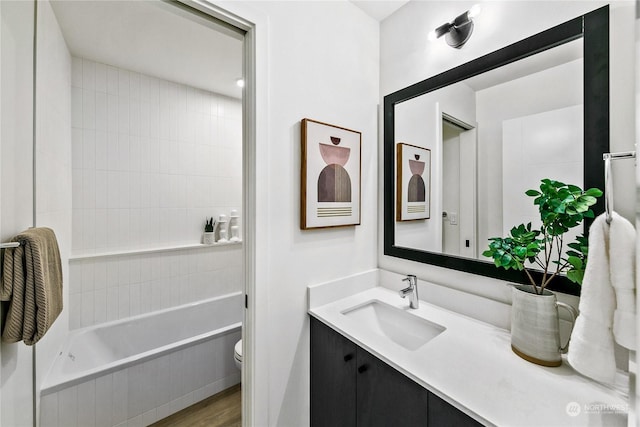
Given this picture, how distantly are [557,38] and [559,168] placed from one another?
47cm

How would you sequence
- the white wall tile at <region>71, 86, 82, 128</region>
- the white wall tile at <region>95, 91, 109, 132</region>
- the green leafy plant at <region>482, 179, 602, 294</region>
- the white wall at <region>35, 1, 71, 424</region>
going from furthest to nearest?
the white wall tile at <region>95, 91, 109, 132</region> < the white wall tile at <region>71, 86, 82, 128</region> < the white wall at <region>35, 1, 71, 424</region> < the green leafy plant at <region>482, 179, 602, 294</region>

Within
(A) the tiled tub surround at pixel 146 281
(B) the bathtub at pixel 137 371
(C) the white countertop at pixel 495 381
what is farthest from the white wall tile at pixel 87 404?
(C) the white countertop at pixel 495 381

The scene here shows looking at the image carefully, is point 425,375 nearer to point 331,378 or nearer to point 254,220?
point 331,378

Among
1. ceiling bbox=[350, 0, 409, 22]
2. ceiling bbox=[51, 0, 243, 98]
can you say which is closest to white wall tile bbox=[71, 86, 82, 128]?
ceiling bbox=[51, 0, 243, 98]

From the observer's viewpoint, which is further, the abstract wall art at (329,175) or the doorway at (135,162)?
the doorway at (135,162)

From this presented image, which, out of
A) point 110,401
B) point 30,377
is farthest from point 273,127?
point 110,401

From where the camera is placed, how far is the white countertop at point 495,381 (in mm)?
649

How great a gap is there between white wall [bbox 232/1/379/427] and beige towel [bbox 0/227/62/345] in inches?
27.7

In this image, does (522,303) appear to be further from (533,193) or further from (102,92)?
(102,92)

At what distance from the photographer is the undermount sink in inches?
47.1

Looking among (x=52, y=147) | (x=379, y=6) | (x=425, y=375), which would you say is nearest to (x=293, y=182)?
(x=425, y=375)

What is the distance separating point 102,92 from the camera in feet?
6.77

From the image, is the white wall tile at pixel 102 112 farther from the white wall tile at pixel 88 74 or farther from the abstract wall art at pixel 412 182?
the abstract wall art at pixel 412 182

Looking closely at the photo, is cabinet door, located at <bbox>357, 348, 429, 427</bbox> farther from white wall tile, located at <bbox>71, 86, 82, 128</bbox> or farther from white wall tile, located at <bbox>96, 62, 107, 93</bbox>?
white wall tile, located at <bbox>96, 62, 107, 93</bbox>
